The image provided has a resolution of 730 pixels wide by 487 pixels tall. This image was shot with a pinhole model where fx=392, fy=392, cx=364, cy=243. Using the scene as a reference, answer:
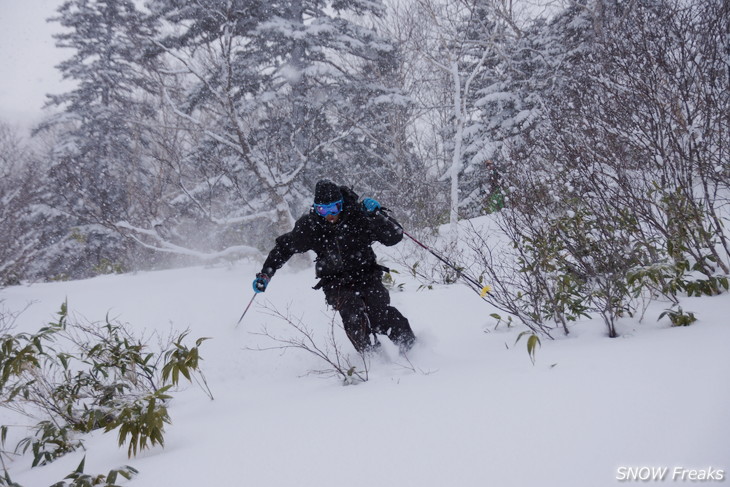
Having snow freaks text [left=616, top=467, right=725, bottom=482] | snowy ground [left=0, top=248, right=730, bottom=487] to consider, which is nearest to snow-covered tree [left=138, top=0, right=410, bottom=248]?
snowy ground [left=0, top=248, right=730, bottom=487]

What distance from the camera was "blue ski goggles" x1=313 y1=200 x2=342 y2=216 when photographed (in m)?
3.67

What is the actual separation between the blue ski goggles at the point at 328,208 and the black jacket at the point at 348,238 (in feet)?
0.33

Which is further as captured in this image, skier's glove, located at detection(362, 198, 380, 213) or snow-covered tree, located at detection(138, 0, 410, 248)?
snow-covered tree, located at detection(138, 0, 410, 248)

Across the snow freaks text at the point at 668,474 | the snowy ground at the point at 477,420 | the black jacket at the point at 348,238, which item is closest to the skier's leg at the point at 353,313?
the black jacket at the point at 348,238

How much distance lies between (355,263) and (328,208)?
0.61 m

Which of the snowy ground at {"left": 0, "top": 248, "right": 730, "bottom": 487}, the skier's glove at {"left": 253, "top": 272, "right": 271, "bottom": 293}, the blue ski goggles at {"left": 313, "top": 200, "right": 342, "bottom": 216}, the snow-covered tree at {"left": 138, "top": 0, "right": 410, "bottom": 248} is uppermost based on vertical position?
the snow-covered tree at {"left": 138, "top": 0, "right": 410, "bottom": 248}

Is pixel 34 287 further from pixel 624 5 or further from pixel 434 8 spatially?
pixel 624 5

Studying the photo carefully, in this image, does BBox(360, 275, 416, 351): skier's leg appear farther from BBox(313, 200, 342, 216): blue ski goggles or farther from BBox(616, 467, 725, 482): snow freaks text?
BBox(616, 467, 725, 482): snow freaks text

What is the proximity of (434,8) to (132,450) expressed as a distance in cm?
1155

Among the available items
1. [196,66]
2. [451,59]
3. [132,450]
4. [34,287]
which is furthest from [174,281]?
[451,59]

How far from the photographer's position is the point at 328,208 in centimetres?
368

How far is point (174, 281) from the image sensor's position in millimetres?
9672

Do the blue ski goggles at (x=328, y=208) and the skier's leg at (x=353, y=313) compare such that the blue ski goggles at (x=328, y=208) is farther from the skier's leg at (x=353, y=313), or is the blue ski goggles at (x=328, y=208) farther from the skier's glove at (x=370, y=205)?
the skier's leg at (x=353, y=313)

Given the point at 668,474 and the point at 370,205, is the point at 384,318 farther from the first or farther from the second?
the point at 668,474
